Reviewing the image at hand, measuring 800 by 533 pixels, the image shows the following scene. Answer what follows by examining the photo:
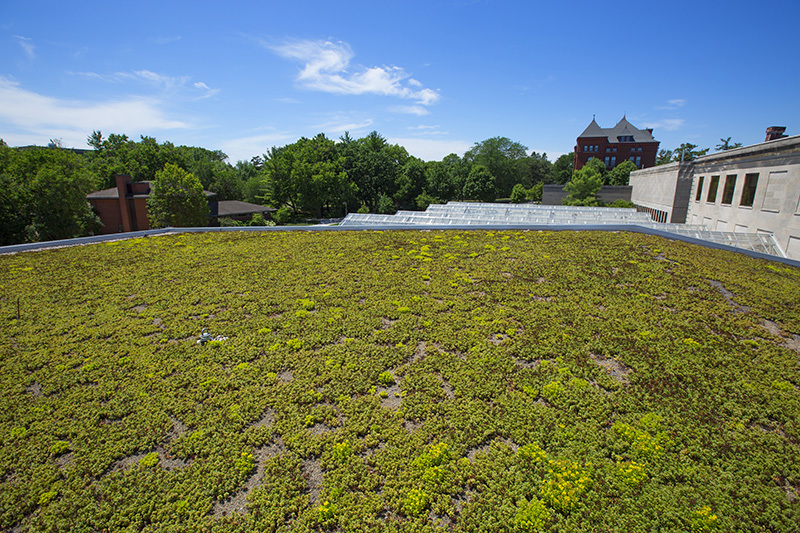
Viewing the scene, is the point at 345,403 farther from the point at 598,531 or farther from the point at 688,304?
the point at 688,304


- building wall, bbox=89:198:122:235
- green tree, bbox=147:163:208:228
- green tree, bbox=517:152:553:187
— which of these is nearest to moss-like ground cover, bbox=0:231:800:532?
green tree, bbox=147:163:208:228

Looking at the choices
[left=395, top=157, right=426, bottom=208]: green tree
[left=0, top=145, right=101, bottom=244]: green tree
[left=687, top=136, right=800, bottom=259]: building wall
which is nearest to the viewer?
[left=687, top=136, right=800, bottom=259]: building wall

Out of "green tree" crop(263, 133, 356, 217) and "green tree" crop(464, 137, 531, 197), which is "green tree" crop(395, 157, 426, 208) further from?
"green tree" crop(464, 137, 531, 197)

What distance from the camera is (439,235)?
57.3ft

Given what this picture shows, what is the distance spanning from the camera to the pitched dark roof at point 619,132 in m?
80.1

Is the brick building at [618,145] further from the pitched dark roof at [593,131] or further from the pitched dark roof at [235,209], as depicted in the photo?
the pitched dark roof at [235,209]

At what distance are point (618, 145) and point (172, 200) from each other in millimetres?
84710

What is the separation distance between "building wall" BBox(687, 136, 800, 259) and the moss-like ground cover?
1056 centimetres

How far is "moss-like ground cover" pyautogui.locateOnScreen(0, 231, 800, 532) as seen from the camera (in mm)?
4316

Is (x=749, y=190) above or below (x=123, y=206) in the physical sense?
above

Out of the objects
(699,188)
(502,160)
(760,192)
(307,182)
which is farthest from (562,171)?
(760,192)

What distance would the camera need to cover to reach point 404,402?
607cm

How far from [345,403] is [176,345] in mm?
4180

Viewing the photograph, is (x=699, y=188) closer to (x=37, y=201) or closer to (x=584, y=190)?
(x=584, y=190)
